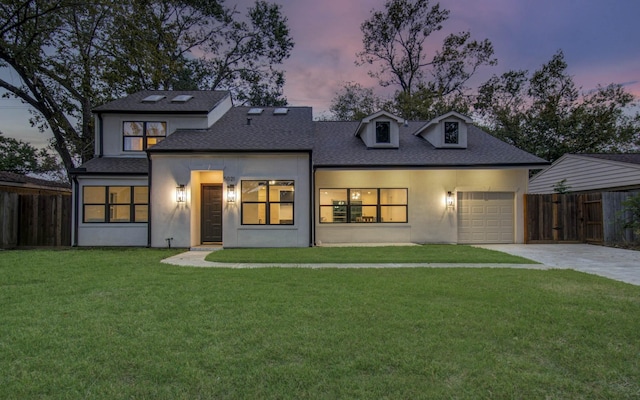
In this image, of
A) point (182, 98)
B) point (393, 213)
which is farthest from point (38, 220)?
point (393, 213)

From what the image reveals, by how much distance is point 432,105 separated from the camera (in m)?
24.2

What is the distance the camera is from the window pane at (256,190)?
11.8 metres

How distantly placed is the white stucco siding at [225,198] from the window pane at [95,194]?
86.2 inches

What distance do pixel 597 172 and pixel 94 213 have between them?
21.1m

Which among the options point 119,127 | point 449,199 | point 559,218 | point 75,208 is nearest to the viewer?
point 75,208

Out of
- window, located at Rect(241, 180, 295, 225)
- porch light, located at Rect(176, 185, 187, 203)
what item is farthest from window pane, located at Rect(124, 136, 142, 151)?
window, located at Rect(241, 180, 295, 225)

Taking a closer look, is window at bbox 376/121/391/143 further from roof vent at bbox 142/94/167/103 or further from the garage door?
roof vent at bbox 142/94/167/103

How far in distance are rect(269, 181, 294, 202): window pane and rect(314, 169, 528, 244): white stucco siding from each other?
1644 millimetres

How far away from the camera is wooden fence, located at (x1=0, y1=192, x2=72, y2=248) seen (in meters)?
11.9

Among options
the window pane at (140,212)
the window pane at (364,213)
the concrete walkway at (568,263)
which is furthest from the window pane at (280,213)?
the window pane at (140,212)

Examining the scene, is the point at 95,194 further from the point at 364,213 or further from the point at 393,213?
the point at 393,213

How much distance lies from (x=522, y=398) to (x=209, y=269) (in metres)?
6.43

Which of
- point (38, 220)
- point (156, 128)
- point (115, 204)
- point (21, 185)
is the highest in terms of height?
point (156, 128)

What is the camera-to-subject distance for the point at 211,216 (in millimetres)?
12680
